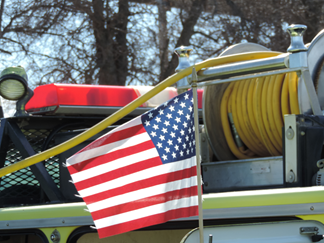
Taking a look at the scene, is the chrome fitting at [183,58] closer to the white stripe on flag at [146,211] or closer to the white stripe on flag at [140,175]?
the white stripe on flag at [140,175]

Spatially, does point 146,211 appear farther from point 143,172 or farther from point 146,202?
point 143,172

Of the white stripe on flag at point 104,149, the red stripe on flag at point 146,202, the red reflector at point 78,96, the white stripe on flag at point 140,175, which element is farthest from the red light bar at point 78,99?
the red stripe on flag at point 146,202

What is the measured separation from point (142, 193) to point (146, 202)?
2.0 inches

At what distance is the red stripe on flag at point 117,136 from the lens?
243 centimetres

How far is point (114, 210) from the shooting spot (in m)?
2.37

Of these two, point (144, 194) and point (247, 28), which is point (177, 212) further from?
point (247, 28)

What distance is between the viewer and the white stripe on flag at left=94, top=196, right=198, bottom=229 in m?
2.32

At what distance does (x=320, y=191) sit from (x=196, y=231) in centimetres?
61

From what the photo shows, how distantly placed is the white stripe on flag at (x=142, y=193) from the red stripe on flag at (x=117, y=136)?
11.2 inches

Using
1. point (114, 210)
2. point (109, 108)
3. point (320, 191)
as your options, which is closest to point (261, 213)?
point (320, 191)

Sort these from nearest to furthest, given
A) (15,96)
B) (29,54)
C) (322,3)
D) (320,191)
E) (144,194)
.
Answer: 1. (320,191)
2. (144,194)
3. (15,96)
4. (29,54)
5. (322,3)

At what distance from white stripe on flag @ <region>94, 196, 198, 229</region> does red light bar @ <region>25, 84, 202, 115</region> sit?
130 cm

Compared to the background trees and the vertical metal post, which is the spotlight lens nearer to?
the vertical metal post

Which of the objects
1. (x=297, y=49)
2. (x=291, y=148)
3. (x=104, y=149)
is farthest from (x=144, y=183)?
(x=297, y=49)
